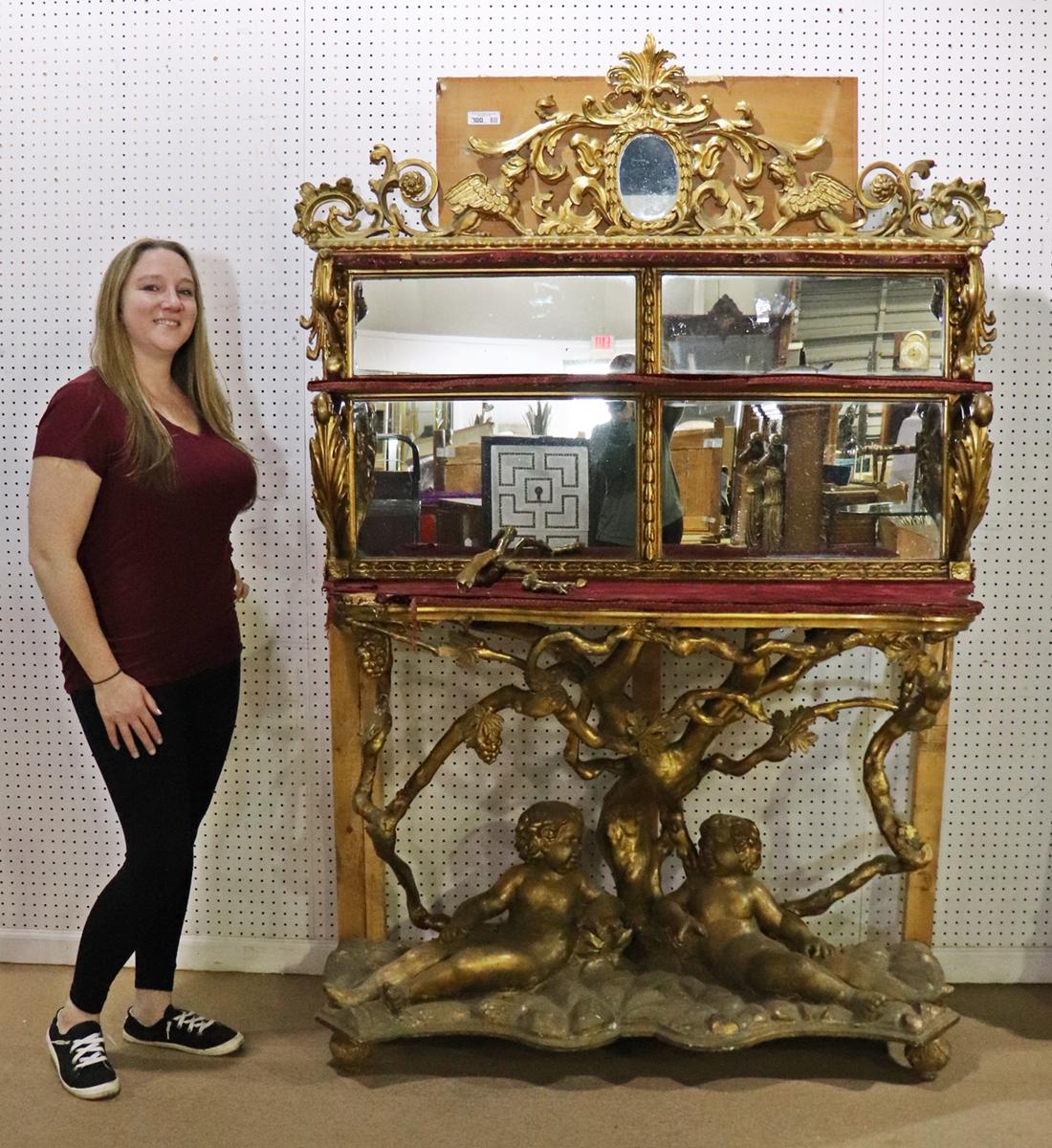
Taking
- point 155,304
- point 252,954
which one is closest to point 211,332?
Result: point 155,304

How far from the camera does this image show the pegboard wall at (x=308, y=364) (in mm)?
3029

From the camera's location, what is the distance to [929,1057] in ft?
9.03

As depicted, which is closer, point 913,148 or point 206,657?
point 206,657

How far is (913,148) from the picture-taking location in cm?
303

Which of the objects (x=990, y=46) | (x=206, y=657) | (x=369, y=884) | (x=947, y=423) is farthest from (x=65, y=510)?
(x=990, y=46)

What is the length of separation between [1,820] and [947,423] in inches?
106

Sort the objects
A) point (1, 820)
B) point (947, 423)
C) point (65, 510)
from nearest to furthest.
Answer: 1. point (65, 510)
2. point (947, 423)
3. point (1, 820)

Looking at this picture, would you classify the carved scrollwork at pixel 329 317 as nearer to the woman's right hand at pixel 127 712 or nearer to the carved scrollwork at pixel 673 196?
the carved scrollwork at pixel 673 196

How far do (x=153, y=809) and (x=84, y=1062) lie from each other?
1.99ft

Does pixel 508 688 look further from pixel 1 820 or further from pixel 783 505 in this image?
pixel 1 820

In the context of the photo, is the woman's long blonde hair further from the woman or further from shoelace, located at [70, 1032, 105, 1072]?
shoelace, located at [70, 1032, 105, 1072]

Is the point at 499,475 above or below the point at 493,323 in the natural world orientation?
below

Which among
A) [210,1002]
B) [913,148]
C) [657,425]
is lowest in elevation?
[210,1002]

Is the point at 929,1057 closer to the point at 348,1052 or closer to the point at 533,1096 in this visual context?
the point at 533,1096
